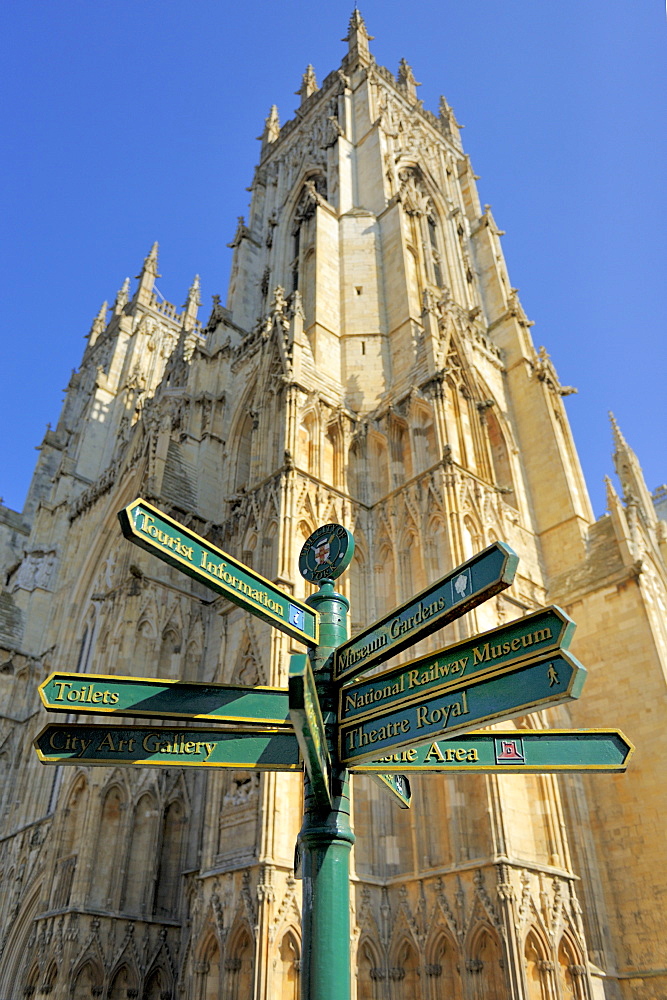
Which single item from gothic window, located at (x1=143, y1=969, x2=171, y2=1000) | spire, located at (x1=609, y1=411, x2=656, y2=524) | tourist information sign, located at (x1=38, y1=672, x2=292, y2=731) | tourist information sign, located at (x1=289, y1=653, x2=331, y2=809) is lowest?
gothic window, located at (x1=143, y1=969, x2=171, y2=1000)

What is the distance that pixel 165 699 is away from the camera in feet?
12.0

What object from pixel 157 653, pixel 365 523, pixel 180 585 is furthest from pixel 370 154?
pixel 157 653

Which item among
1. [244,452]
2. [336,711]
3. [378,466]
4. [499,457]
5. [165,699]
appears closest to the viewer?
[165,699]

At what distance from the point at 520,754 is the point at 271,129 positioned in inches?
1426

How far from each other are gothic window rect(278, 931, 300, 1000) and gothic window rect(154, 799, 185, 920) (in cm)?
405

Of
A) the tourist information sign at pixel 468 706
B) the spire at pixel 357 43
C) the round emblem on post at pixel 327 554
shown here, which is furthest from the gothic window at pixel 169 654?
the spire at pixel 357 43

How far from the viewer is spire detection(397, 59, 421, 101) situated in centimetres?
3151

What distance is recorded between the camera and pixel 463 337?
20250mm

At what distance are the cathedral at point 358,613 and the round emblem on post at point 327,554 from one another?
6.49 m

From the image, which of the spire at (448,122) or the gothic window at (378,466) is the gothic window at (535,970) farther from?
the spire at (448,122)

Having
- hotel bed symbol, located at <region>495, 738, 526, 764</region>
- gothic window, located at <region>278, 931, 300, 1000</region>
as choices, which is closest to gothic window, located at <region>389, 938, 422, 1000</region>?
gothic window, located at <region>278, 931, 300, 1000</region>

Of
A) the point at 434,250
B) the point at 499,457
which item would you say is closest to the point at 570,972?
A: the point at 499,457

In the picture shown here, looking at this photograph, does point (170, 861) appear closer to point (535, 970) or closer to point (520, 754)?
point (535, 970)

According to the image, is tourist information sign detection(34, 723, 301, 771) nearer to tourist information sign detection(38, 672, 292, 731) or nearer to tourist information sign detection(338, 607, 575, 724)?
tourist information sign detection(38, 672, 292, 731)
